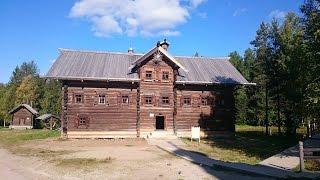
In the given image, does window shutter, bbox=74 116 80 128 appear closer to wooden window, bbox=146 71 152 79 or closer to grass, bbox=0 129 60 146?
grass, bbox=0 129 60 146

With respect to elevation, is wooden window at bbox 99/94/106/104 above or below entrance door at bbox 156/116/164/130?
above

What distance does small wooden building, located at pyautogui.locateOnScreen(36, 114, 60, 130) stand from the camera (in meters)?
66.3

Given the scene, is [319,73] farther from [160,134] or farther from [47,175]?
[160,134]

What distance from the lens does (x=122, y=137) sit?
37812 mm

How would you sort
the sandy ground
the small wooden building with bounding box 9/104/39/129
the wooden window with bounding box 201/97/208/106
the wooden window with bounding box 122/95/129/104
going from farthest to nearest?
the small wooden building with bounding box 9/104/39/129
the wooden window with bounding box 201/97/208/106
the wooden window with bounding box 122/95/129/104
the sandy ground

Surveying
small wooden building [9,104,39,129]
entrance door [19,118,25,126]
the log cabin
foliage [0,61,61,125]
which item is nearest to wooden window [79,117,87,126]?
the log cabin

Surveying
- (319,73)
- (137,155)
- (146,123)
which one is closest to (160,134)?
(146,123)

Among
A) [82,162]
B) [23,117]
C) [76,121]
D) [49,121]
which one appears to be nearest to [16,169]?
[82,162]

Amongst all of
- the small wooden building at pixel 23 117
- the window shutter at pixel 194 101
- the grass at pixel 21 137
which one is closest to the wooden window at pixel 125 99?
the window shutter at pixel 194 101

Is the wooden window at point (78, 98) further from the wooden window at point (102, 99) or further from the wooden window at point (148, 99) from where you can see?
the wooden window at point (148, 99)

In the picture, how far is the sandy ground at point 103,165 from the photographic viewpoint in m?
17.6

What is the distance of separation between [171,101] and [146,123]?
3363 millimetres

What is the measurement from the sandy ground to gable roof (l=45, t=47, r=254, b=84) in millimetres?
10090

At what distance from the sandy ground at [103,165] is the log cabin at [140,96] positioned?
27.7ft
